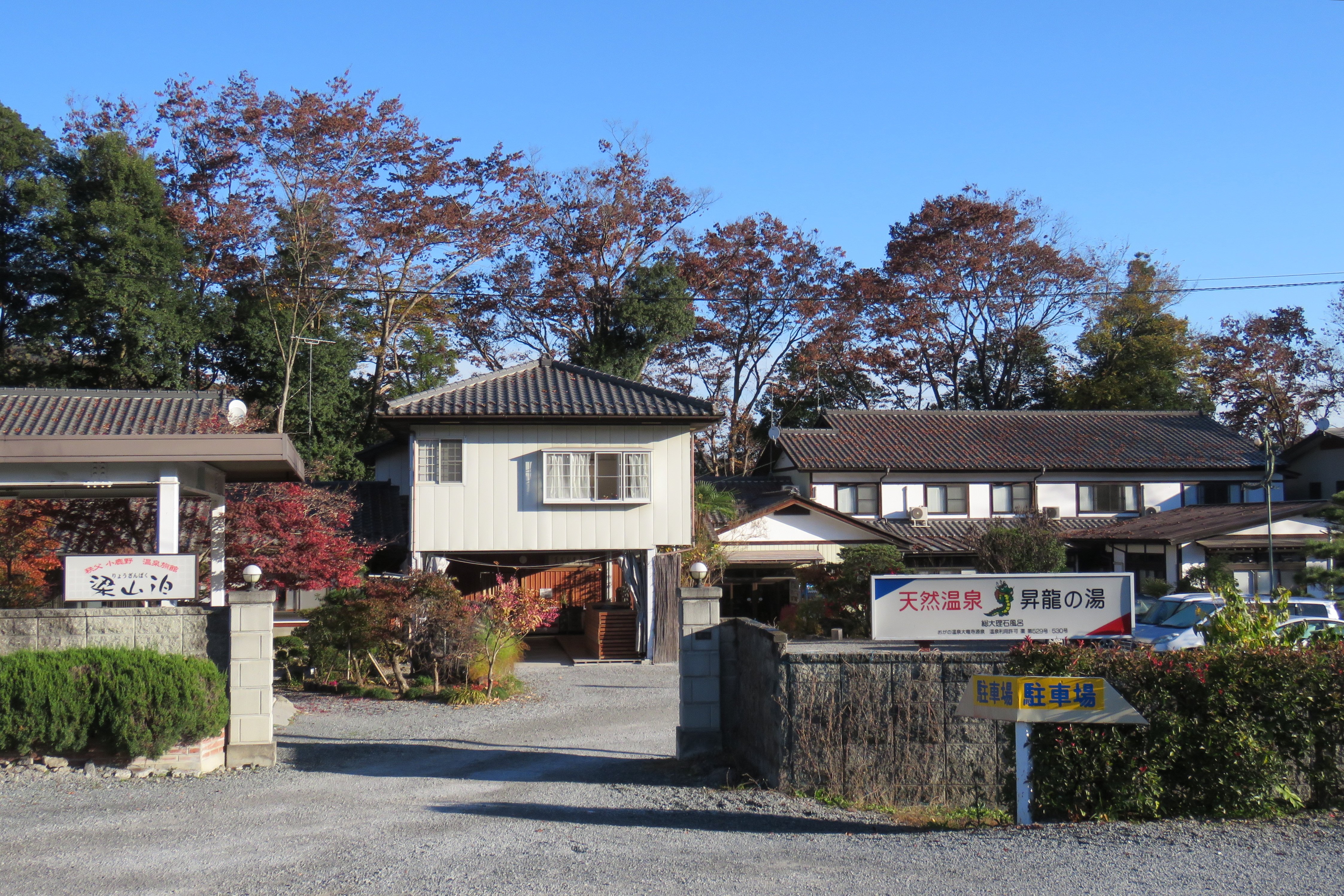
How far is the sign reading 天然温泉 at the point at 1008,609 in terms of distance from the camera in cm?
1019

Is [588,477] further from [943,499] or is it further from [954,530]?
[943,499]

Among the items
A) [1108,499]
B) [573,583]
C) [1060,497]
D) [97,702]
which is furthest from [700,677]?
[1108,499]

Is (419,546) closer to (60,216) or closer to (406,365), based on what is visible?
(406,365)

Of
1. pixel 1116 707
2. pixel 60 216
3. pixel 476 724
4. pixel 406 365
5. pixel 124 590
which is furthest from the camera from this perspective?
pixel 406 365

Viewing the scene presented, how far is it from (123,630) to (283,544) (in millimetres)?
6408

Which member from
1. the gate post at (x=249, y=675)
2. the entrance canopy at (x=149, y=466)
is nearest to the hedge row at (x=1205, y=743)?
the gate post at (x=249, y=675)

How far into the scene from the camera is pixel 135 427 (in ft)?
59.0

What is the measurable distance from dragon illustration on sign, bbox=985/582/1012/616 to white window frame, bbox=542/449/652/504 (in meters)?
13.2

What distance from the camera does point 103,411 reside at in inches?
739

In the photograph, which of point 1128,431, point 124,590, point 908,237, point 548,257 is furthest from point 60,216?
point 1128,431

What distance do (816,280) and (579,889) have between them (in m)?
32.3

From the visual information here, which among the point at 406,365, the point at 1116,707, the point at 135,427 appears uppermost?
the point at 406,365

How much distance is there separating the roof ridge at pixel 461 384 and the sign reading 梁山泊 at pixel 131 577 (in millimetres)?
10724

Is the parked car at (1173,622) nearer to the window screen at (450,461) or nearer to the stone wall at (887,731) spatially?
the stone wall at (887,731)
